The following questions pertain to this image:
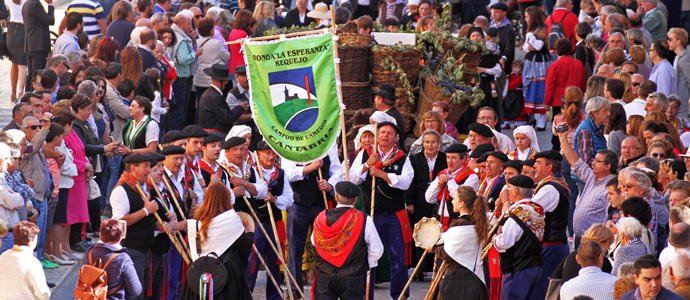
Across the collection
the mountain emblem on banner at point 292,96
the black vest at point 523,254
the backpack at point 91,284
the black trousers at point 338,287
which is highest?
the mountain emblem on banner at point 292,96

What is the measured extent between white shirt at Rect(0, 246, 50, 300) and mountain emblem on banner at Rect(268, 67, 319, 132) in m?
3.34

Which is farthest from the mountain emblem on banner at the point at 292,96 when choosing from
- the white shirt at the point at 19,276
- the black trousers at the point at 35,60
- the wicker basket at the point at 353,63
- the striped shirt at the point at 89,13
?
the striped shirt at the point at 89,13

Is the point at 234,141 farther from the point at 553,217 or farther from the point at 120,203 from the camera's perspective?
the point at 553,217

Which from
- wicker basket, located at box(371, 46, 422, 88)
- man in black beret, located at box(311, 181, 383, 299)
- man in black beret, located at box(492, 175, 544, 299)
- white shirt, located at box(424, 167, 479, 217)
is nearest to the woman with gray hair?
man in black beret, located at box(492, 175, 544, 299)

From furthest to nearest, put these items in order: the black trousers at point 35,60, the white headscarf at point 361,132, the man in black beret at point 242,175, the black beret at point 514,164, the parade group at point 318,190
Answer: the black trousers at point 35,60 → the white headscarf at point 361,132 → the man in black beret at point 242,175 → the black beret at point 514,164 → the parade group at point 318,190

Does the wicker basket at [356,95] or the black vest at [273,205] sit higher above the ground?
the wicker basket at [356,95]

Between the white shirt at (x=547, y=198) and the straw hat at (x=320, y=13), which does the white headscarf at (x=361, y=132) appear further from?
the straw hat at (x=320, y=13)

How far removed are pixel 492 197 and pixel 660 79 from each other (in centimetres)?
525

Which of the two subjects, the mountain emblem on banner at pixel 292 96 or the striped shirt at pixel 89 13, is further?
the striped shirt at pixel 89 13

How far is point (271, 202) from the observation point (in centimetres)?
1048

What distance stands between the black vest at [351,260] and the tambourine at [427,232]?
615mm

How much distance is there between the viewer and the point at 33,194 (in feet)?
32.0

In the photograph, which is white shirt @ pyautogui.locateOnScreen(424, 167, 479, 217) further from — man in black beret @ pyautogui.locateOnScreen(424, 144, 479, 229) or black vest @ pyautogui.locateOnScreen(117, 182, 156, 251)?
black vest @ pyautogui.locateOnScreen(117, 182, 156, 251)

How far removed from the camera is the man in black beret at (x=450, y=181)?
1059 centimetres
